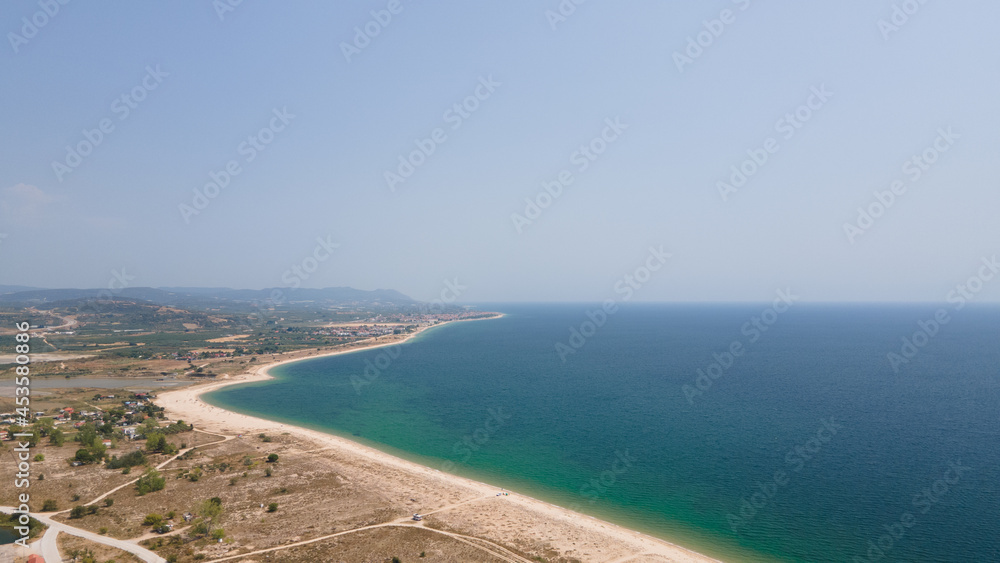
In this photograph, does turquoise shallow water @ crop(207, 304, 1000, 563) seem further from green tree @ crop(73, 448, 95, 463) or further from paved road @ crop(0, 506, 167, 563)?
paved road @ crop(0, 506, 167, 563)

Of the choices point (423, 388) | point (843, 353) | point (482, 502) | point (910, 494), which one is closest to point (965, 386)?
point (843, 353)

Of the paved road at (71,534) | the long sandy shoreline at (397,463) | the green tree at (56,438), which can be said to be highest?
the paved road at (71,534)

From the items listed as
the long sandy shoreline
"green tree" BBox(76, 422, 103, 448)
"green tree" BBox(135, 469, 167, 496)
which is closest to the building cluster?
"green tree" BBox(76, 422, 103, 448)

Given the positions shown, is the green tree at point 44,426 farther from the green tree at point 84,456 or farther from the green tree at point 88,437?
the green tree at point 84,456

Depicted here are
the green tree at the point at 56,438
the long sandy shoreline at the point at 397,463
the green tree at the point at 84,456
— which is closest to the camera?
the long sandy shoreline at the point at 397,463

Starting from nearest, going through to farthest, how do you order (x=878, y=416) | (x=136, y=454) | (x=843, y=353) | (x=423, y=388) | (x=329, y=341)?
(x=136, y=454) → (x=878, y=416) → (x=423, y=388) → (x=843, y=353) → (x=329, y=341)

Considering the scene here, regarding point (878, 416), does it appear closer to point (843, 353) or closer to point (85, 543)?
point (843, 353)

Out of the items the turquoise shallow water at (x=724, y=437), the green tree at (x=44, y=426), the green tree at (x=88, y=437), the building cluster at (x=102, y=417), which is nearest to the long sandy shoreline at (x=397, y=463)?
the turquoise shallow water at (x=724, y=437)
